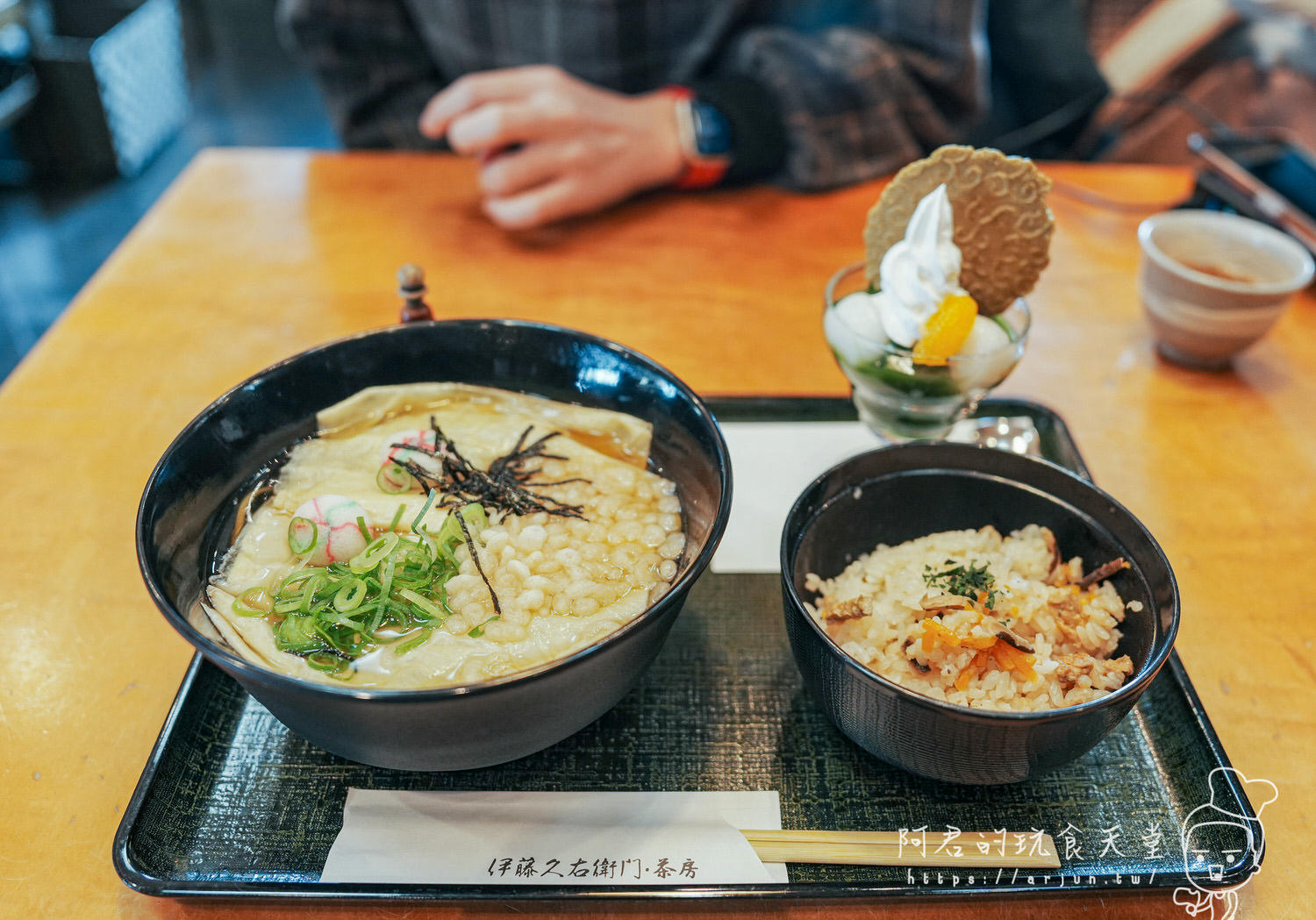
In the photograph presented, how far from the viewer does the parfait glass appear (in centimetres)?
139

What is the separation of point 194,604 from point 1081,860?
3.53 ft

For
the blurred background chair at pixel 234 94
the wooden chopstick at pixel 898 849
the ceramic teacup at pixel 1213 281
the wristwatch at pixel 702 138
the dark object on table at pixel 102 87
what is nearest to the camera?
the wooden chopstick at pixel 898 849

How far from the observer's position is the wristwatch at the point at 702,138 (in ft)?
7.52

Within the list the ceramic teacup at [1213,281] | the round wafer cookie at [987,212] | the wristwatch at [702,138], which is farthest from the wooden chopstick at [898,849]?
the wristwatch at [702,138]

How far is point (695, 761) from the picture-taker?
111 cm

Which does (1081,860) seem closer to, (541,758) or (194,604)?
(541,758)

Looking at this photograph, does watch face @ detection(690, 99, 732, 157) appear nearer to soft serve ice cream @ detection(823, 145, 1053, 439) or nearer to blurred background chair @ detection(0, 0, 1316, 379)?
soft serve ice cream @ detection(823, 145, 1053, 439)

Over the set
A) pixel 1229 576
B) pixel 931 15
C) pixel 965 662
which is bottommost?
pixel 1229 576

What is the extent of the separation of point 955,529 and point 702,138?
1361 mm

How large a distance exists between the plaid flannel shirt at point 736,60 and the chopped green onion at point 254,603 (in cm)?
169

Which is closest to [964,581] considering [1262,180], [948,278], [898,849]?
[898,849]

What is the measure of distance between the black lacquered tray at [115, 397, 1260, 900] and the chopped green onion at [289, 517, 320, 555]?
7.8 inches

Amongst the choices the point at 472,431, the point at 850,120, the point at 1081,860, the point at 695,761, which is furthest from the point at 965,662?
the point at 850,120

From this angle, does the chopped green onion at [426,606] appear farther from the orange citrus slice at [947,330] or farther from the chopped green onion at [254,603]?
the orange citrus slice at [947,330]
